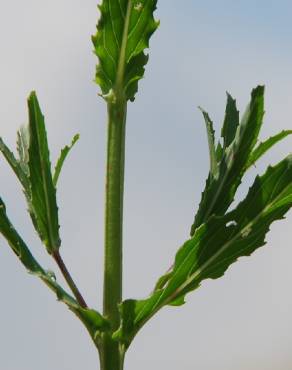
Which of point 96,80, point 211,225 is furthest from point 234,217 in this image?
point 96,80

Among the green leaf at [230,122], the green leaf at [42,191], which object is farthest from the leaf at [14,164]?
the green leaf at [230,122]

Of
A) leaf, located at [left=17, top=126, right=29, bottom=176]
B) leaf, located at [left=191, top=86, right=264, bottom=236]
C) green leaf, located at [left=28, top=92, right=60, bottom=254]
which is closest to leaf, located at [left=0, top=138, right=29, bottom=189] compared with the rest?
leaf, located at [left=17, top=126, right=29, bottom=176]

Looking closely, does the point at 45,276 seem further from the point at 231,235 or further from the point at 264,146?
the point at 264,146

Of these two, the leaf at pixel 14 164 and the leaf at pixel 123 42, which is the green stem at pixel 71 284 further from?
the leaf at pixel 123 42

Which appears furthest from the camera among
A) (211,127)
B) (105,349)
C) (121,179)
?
(211,127)

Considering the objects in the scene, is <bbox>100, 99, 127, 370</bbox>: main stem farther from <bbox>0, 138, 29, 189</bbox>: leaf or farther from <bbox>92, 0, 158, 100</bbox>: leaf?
<bbox>0, 138, 29, 189</bbox>: leaf

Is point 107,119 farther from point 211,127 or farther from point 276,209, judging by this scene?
point 276,209
